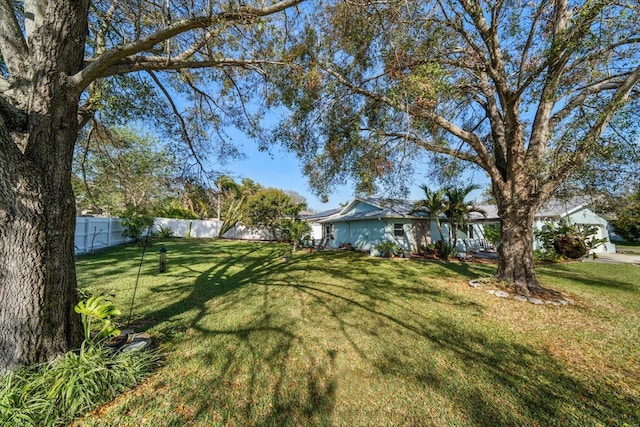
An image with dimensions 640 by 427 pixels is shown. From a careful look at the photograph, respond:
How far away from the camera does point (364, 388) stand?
2.65m

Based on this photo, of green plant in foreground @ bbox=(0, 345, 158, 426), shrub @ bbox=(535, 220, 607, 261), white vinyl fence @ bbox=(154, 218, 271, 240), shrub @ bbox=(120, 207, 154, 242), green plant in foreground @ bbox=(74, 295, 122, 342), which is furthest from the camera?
white vinyl fence @ bbox=(154, 218, 271, 240)

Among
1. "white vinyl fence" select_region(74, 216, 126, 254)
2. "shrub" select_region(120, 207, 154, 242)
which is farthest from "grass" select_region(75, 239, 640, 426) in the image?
"shrub" select_region(120, 207, 154, 242)

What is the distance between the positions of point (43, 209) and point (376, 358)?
14.3 ft

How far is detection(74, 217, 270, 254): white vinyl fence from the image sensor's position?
11.1 meters

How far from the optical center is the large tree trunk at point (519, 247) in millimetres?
6117

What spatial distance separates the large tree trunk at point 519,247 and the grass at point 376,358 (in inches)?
36.6

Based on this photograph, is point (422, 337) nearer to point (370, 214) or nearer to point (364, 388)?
point (364, 388)

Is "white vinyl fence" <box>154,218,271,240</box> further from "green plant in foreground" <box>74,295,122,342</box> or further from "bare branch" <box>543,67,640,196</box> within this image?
"bare branch" <box>543,67,640,196</box>

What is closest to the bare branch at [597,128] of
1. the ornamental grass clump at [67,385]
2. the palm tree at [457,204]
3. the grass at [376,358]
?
the grass at [376,358]

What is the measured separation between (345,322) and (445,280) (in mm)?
4994

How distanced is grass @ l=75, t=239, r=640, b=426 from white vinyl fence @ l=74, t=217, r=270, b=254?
260 inches

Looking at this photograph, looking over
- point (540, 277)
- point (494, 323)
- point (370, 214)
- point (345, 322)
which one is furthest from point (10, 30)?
point (370, 214)

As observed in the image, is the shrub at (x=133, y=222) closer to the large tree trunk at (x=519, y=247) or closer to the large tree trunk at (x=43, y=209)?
the large tree trunk at (x=43, y=209)

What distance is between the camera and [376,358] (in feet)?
10.6
